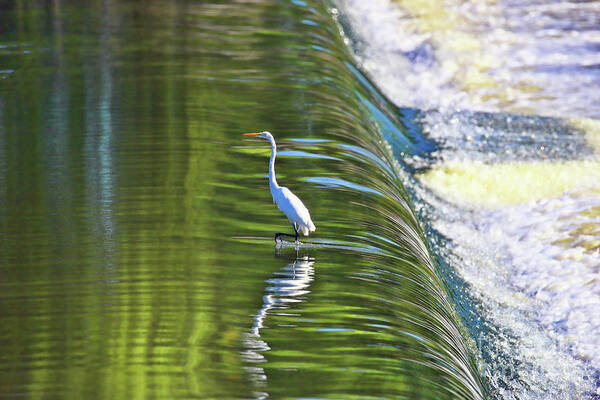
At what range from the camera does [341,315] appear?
3.87 m

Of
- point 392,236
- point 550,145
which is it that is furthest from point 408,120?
point 392,236

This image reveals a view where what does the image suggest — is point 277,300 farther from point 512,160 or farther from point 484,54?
point 484,54

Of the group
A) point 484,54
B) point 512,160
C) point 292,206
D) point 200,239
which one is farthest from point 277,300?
point 484,54

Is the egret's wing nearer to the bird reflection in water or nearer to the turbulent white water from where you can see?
the bird reflection in water

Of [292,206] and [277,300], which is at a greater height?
[292,206]

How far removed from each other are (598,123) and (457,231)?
134 inches

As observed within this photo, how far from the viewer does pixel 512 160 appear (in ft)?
27.1

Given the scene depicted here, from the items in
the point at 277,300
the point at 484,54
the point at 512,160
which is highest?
the point at 277,300

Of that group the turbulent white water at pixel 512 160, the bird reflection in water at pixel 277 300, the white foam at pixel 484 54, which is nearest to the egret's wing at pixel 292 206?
the bird reflection in water at pixel 277 300

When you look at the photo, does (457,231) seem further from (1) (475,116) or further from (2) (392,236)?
(1) (475,116)

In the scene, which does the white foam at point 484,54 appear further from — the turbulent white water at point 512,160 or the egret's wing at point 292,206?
the egret's wing at point 292,206

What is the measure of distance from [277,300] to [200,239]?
2.42 ft

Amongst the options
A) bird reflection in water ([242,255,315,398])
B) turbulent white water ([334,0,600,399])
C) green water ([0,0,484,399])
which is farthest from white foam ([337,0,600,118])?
bird reflection in water ([242,255,315,398])

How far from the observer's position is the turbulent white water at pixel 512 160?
5.39 metres
